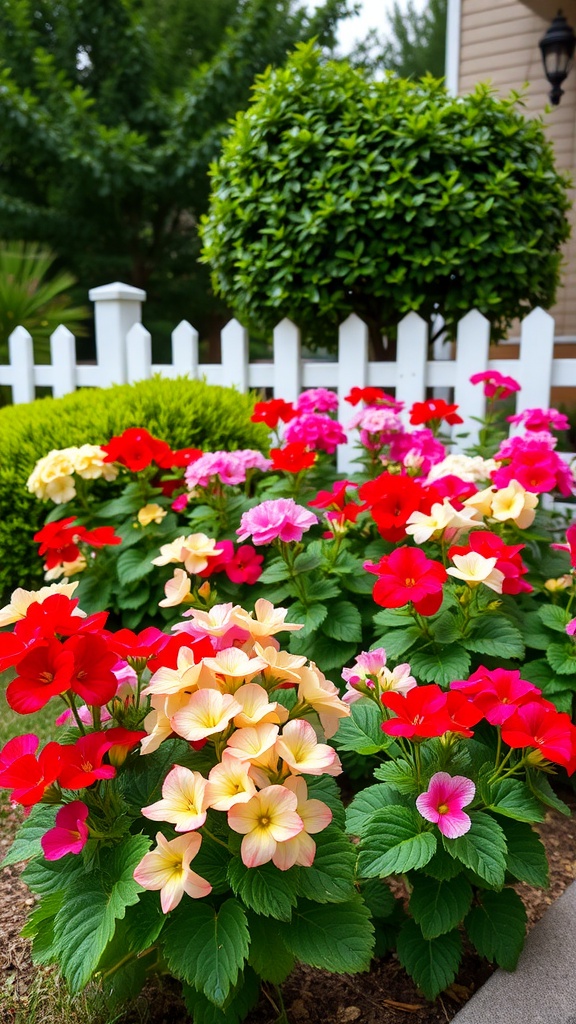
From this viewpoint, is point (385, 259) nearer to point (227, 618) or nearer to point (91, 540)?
point (91, 540)

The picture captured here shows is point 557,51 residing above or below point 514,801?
above

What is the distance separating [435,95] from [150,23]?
13.6m

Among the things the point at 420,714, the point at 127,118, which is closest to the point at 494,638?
the point at 420,714

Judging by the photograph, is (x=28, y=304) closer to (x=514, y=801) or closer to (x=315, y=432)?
(x=315, y=432)

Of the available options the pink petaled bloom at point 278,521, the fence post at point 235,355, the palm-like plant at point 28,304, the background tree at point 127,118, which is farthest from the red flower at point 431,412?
the background tree at point 127,118

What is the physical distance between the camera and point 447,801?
104 centimetres

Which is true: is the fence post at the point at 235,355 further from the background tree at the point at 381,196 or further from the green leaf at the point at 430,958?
the green leaf at the point at 430,958

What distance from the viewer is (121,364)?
3.96 m

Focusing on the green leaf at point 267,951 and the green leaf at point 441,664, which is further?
the green leaf at point 441,664

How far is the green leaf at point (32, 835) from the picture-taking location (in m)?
1.00

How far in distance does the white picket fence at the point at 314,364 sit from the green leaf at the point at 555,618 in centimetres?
153

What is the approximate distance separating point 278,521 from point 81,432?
1.55m

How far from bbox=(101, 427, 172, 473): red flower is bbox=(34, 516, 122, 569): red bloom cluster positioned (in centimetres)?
22

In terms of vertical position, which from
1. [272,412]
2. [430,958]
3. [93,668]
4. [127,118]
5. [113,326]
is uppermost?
[127,118]
